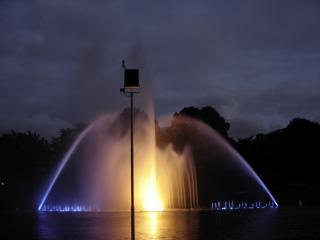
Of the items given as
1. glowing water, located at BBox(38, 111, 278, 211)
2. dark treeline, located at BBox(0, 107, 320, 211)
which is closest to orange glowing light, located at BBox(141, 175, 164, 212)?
glowing water, located at BBox(38, 111, 278, 211)

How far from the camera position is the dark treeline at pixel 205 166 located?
77.6 metres

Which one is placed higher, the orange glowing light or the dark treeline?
the dark treeline

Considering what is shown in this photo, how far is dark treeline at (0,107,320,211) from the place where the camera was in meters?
77.6

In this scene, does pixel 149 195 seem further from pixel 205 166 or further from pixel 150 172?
pixel 205 166

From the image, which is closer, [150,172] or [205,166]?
[150,172]

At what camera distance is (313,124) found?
94.8 m

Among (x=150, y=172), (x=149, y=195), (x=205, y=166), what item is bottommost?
(x=149, y=195)

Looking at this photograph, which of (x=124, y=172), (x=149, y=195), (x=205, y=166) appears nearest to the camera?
(x=149, y=195)

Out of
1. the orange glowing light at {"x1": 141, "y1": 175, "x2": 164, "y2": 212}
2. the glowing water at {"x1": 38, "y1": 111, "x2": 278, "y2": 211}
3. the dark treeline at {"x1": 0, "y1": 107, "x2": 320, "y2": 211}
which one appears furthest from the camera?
the dark treeline at {"x1": 0, "y1": 107, "x2": 320, "y2": 211}

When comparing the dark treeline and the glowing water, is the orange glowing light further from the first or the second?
the dark treeline

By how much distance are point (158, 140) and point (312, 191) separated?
24.3 metres

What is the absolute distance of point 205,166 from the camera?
74.8m

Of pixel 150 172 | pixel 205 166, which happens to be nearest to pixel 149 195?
pixel 150 172

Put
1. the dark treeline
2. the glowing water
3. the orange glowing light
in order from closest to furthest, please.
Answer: the orange glowing light
the glowing water
the dark treeline
